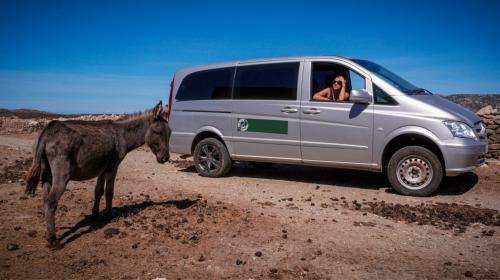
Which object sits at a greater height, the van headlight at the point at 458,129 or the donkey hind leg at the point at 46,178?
the van headlight at the point at 458,129

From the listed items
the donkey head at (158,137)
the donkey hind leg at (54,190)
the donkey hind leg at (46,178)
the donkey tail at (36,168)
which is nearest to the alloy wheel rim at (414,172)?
the donkey head at (158,137)

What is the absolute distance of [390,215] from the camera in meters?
6.44

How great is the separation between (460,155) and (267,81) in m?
4.17

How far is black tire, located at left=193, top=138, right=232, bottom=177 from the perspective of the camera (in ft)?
31.8

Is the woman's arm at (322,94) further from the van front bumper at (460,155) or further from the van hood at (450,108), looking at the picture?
the van front bumper at (460,155)

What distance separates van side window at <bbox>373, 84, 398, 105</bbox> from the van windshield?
26 cm

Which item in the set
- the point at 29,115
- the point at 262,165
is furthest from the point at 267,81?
the point at 29,115

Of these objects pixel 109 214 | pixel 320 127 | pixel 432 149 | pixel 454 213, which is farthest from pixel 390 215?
pixel 109 214

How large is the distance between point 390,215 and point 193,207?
316cm

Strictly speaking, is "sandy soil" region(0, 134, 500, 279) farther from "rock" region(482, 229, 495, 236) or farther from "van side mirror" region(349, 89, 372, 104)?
"van side mirror" region(349, 89, 372, 104)

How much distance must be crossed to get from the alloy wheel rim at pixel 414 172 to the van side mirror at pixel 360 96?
133 centimetres

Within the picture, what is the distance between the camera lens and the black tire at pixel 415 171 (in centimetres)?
746

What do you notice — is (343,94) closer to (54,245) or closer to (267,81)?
(267,81)

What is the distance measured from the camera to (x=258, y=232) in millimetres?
5516
